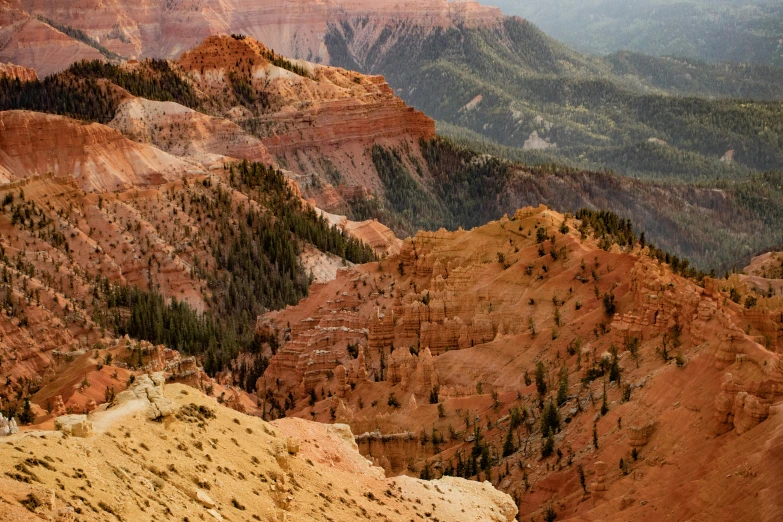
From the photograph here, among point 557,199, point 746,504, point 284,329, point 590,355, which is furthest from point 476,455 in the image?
point 557,199

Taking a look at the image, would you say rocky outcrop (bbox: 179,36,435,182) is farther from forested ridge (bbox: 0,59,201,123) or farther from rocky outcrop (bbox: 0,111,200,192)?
rocky outcrop (bbox: 0,111,200,192)

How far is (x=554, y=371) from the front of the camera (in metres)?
46.1

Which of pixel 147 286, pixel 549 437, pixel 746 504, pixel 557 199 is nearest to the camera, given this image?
pixel 746 504

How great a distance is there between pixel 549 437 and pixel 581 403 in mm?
2581

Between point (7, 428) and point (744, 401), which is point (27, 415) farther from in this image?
point (744, 401)

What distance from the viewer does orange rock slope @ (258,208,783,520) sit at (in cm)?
3234

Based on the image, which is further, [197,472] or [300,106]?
[300,106]

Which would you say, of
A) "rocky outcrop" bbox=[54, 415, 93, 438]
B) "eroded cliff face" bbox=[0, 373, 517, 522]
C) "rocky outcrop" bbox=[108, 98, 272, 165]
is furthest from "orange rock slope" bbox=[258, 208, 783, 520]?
"rocky outcrop" bbox=[108, 98, 272, 165]

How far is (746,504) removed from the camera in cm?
2889

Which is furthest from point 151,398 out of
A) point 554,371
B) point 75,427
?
point 554,371

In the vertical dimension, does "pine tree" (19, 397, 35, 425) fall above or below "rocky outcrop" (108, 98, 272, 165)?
above

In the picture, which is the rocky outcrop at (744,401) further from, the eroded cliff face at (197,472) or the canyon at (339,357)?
the eroded cliff face at (197,472)

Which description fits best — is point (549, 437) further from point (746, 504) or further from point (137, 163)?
point (137, 163)

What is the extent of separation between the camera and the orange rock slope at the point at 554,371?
32.3 meters
